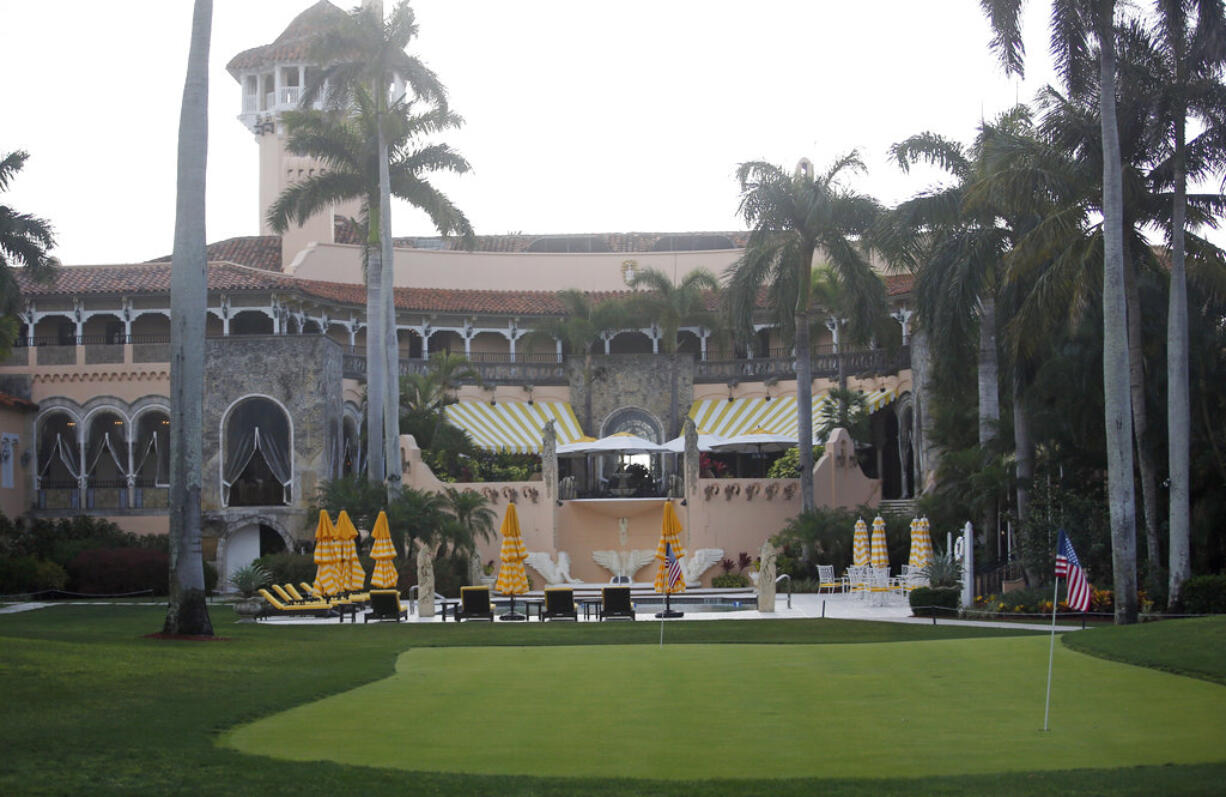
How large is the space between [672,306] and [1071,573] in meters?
38.4

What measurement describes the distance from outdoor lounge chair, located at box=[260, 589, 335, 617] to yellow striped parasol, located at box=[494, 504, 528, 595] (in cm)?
389

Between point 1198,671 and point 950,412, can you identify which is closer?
point 1198,671

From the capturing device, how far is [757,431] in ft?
161

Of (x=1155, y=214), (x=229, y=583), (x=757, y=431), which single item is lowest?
(x=229, y=583)

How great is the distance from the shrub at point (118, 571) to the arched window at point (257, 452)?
4.25 metres

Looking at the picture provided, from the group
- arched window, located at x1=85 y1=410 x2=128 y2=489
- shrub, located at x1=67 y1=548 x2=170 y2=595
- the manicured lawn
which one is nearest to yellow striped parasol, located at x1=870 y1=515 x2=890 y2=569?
the manicured lawn

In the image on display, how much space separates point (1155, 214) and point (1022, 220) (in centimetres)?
454

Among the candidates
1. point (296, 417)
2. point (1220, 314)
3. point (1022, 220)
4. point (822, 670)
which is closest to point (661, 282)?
point (296, 417)

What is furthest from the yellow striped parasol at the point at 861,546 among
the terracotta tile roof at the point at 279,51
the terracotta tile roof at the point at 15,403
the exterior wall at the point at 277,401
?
the terracotta tile roof at the point at 279,51

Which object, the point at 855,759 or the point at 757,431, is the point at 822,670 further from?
the point at 757,431

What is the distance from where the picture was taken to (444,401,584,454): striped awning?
50.8 meters

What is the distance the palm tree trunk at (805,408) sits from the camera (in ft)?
134

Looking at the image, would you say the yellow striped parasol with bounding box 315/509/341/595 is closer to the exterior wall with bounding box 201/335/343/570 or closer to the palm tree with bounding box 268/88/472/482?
the palm tree with bounding box 268/88/472/482

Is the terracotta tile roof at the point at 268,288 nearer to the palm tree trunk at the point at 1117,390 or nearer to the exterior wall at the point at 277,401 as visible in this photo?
the exterior wall at the point at 277,401
